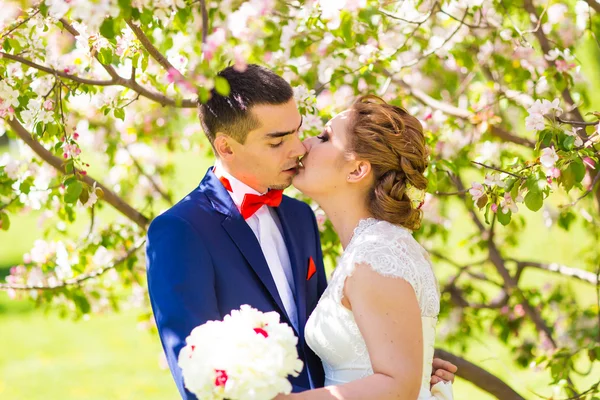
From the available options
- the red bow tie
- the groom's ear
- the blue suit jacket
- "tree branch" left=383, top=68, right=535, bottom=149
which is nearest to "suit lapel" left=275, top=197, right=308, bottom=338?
the blue suit jacket

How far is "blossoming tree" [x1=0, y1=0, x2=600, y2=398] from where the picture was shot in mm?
2678

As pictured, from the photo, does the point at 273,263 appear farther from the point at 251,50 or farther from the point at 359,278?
the point at 251,50

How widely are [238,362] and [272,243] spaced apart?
94cm

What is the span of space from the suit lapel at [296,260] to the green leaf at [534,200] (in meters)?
0.87

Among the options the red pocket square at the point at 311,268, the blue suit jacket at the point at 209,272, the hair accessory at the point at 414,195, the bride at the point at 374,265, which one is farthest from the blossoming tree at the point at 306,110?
the red pocket square at the point at 311,268

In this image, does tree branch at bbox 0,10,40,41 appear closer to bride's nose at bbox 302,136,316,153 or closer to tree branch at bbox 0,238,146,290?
bride's nose at bbox 302,136,316,153

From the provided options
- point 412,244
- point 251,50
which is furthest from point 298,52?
point 412,244

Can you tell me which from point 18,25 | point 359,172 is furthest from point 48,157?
point 359,172

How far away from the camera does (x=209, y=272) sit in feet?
8.43

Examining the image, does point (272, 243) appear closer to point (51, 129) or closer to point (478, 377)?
point (51, 129)

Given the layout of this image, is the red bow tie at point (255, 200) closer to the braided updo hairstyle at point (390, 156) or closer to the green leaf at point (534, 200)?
the braided updo hairstyle at point (390, 156)

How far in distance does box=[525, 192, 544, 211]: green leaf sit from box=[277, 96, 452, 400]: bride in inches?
16.6

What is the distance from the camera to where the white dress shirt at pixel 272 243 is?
2.86m

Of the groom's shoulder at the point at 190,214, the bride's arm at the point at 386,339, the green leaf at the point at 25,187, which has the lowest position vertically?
the bride's arm at the point at 386,339
